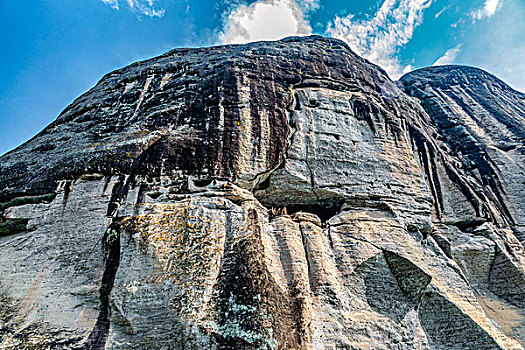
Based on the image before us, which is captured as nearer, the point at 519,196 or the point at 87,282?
the point at 87,282

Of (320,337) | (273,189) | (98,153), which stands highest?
(98,153)

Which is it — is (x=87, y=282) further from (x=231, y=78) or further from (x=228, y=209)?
(x=231, y=78)

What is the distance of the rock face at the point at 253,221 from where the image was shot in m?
7.57

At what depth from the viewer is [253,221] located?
356 inches

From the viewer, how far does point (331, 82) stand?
13922 mm

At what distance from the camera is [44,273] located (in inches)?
332

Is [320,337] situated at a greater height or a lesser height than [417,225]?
lesser

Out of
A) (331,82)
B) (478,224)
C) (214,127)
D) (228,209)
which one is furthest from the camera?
(331,82)

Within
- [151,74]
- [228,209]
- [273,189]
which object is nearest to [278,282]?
[228,209]

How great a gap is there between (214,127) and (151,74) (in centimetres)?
553

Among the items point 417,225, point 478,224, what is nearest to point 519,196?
point 478,224

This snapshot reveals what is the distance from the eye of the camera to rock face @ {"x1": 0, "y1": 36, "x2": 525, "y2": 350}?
7570 millimetres

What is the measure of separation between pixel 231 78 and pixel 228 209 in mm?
5964

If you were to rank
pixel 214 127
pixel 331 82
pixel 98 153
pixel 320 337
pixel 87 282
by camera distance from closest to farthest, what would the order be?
pixel 320 337 → pixel 87 282 → pixel 98 153 → pixel 214 127 → pixel 331 82
